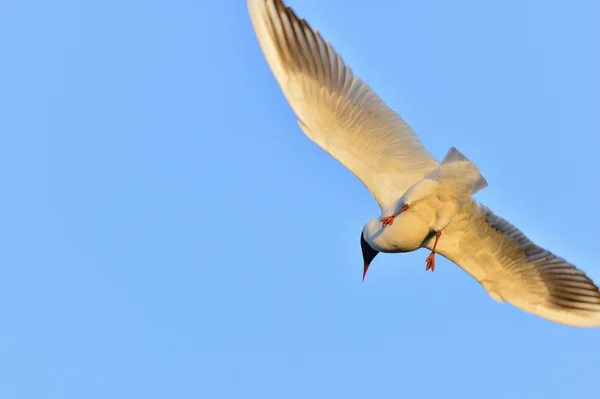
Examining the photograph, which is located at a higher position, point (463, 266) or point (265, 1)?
point (265, 1)

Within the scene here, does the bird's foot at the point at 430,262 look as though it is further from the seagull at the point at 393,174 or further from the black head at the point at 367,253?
the black head at the point at 367,253

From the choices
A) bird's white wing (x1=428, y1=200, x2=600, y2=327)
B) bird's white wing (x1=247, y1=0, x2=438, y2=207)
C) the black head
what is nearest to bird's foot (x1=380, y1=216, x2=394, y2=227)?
bird's white wing (x1=247, y1=0, x2=438, y2=207)

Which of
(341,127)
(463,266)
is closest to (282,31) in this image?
(341,127)

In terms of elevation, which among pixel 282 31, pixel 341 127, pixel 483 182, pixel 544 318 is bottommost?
pixel 544 318

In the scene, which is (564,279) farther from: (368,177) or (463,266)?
(368,177)

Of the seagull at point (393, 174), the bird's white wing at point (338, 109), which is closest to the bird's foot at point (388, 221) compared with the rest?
the seagull at point (393, 174)

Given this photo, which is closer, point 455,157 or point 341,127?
point 455,157

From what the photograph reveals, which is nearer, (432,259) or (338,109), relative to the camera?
(432,259)

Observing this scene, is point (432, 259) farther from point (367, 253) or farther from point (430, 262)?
point (367, 253)

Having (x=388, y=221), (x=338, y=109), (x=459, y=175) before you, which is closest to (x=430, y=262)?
(x=388, y=221)
